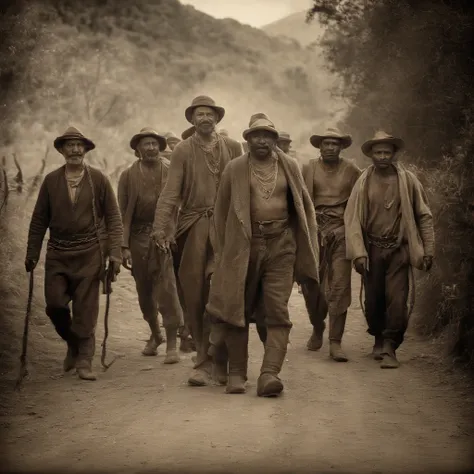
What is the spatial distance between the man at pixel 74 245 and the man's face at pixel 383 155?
2.84 metres

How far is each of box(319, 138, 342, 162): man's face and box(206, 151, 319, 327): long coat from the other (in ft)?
7.27

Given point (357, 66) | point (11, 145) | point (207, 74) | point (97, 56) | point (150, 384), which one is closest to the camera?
point (150, 384)

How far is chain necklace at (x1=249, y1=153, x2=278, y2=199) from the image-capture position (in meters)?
7.81

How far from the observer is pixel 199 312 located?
855cm

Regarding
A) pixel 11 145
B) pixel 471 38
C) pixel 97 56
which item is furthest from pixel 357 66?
pixel 97 56

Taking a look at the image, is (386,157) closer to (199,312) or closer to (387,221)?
(387,221)

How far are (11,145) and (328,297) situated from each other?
13473 millimetres

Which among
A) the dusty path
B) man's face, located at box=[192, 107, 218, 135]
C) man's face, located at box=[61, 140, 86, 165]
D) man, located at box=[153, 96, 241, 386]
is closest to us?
the dusty path

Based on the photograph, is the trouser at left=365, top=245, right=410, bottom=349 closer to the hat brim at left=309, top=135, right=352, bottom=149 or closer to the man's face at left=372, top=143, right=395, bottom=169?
the man's face at left=372, top=143, right=395, bottom=169

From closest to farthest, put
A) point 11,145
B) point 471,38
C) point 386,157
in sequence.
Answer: point 386,157 < point 471,38 < point 11,145

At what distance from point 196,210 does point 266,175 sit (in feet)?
3.32

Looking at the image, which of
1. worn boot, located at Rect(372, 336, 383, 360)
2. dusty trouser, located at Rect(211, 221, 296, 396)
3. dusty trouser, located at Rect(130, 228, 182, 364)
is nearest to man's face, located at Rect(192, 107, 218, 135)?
dusty trouser, located at Rect(211, 221, 296, 396)

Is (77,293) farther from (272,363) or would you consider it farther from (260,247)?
(272,363)

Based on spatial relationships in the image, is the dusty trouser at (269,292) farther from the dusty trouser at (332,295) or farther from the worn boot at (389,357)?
the dusty trouser at (332,295)
